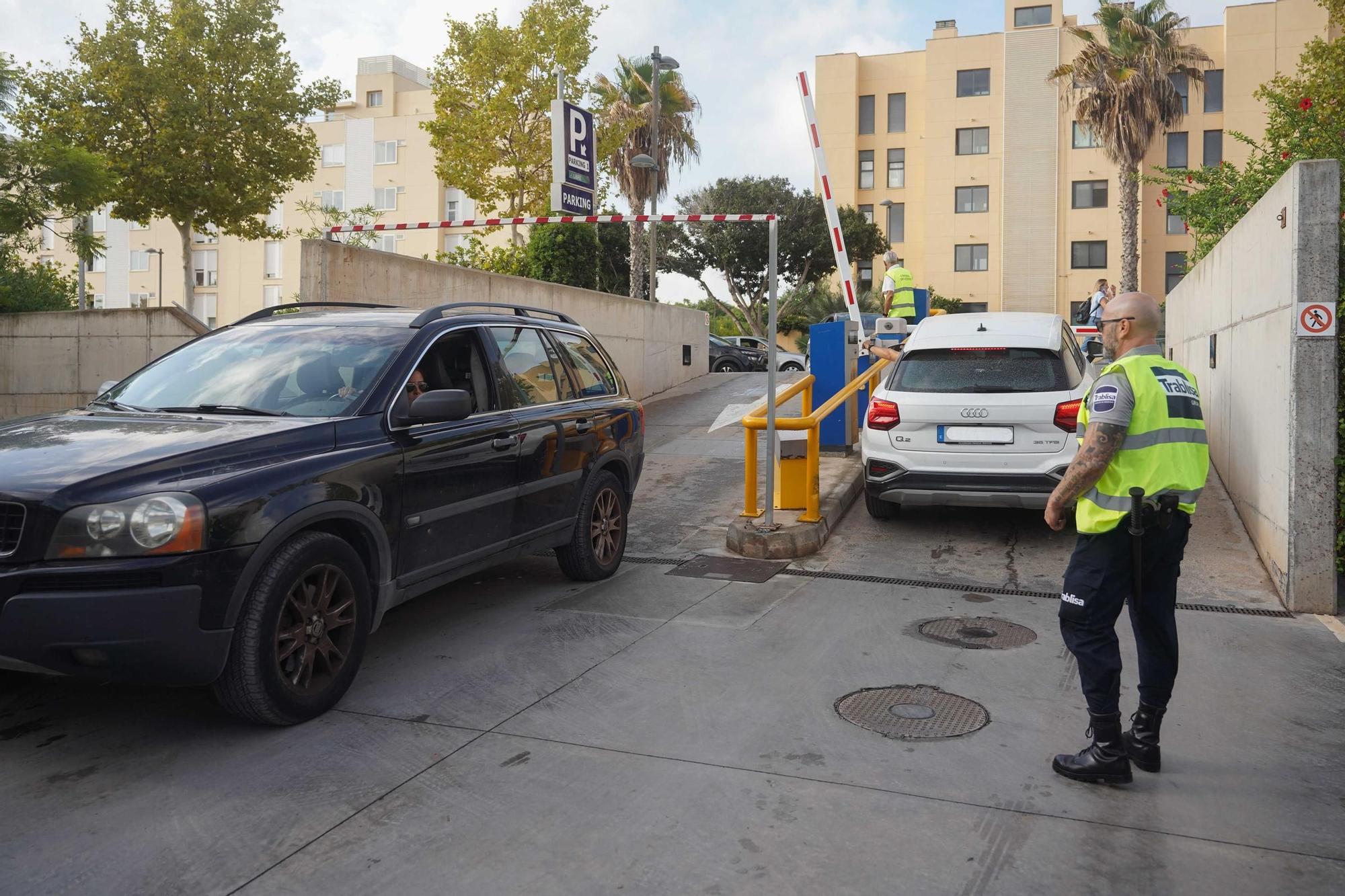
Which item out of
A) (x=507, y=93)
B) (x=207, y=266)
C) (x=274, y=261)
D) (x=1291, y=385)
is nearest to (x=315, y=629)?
(x=1291, y=385)

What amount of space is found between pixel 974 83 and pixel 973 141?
2.41m

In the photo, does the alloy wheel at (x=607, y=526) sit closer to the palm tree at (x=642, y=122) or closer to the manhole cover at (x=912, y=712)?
the manhole cover at (x=912, y=712)

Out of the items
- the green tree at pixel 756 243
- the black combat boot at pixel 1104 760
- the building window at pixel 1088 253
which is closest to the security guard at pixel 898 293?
the black combat boot at pixel 1104 760

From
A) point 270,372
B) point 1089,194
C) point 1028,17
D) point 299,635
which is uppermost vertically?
point 1028,17

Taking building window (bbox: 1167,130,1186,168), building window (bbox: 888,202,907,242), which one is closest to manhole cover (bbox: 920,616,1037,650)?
building window (bbox: 888,202,907,242)

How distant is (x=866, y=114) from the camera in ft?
156

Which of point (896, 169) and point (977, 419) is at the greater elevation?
point (896, 169)

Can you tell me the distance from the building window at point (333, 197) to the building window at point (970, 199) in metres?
33.7

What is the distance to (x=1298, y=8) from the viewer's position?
1618 inches

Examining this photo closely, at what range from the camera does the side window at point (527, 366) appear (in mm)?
6090

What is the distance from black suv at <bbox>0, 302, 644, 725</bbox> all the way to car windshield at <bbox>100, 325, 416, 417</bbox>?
1 cm

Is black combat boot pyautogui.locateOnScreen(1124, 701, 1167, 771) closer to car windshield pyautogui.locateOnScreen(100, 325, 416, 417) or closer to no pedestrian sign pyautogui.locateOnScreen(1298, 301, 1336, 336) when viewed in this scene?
no pedestrian sign pyautogui.locateOnScreen(1298, 301, 1336, 336)

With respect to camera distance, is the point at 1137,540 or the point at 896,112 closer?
the point at 1137,540

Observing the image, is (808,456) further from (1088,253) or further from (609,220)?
(1088,253)
